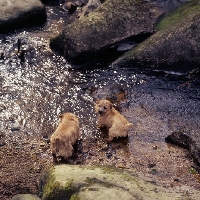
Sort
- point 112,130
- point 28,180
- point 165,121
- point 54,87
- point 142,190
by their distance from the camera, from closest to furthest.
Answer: point 142,190 → point 28,180 → point 112,130 → point 165,121 → point 54,87

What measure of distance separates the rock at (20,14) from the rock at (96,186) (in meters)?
5.74

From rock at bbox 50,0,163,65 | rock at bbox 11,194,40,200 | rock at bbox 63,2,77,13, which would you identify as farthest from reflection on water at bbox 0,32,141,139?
rock at bbox 63,2,77,13

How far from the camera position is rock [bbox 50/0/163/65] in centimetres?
949

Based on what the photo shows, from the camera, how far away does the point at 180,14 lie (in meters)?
10.6

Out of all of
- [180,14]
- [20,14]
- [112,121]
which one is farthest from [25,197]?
[180,14]

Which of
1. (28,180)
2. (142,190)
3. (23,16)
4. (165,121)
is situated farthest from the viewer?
(23,16)

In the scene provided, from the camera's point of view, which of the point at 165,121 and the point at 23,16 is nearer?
the point at 165,121

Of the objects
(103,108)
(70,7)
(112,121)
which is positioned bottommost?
(112,121)

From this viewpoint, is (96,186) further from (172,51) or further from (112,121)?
(172,51)

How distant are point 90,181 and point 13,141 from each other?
2464mm

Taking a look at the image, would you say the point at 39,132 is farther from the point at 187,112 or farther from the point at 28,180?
the point at 187,112

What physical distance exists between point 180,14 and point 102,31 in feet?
7.70

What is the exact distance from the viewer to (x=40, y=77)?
901 cm

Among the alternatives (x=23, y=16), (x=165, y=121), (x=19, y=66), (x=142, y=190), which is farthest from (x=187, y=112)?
(x=23, y=16)
